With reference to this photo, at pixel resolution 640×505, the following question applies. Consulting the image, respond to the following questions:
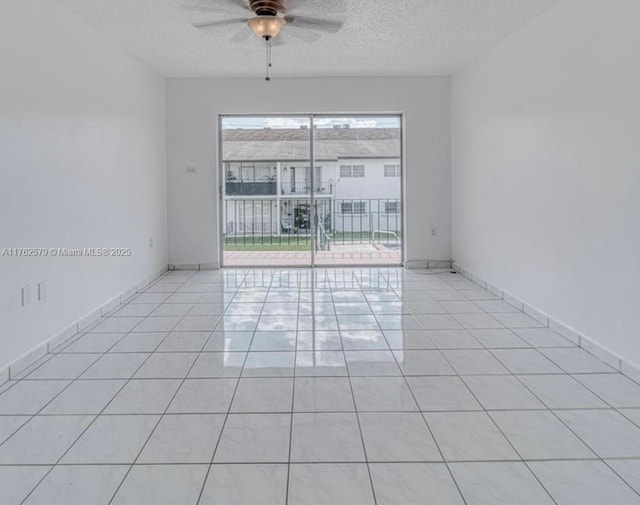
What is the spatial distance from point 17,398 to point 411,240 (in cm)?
457

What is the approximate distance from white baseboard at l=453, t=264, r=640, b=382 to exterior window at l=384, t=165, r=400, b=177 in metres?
2.13

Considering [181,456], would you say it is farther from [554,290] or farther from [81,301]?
[554,290]

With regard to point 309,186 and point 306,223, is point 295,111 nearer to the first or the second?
point 309,186

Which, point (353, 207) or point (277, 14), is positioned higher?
point (277, 14)

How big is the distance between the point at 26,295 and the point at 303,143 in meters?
3.97

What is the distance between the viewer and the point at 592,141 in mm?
2824

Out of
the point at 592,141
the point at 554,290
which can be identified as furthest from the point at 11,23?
the point at 554,290

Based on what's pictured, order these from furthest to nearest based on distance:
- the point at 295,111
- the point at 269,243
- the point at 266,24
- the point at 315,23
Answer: the point at 269,243
the point at 295,111
the point at 315,23
the point at 266,24

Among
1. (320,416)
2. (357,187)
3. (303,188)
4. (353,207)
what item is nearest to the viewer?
(320,416)

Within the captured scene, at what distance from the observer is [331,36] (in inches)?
161

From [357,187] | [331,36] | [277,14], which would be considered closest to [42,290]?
[277,14]

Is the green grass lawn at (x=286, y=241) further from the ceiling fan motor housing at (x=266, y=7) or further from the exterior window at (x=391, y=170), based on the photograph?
the ceiling fan motor housing at (x=266, y=7)

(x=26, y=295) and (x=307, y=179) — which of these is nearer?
(x=26, y=295)

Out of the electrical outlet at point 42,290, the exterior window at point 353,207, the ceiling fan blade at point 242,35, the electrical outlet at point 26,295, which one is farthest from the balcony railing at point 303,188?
the electrical outlet at point 26,295
